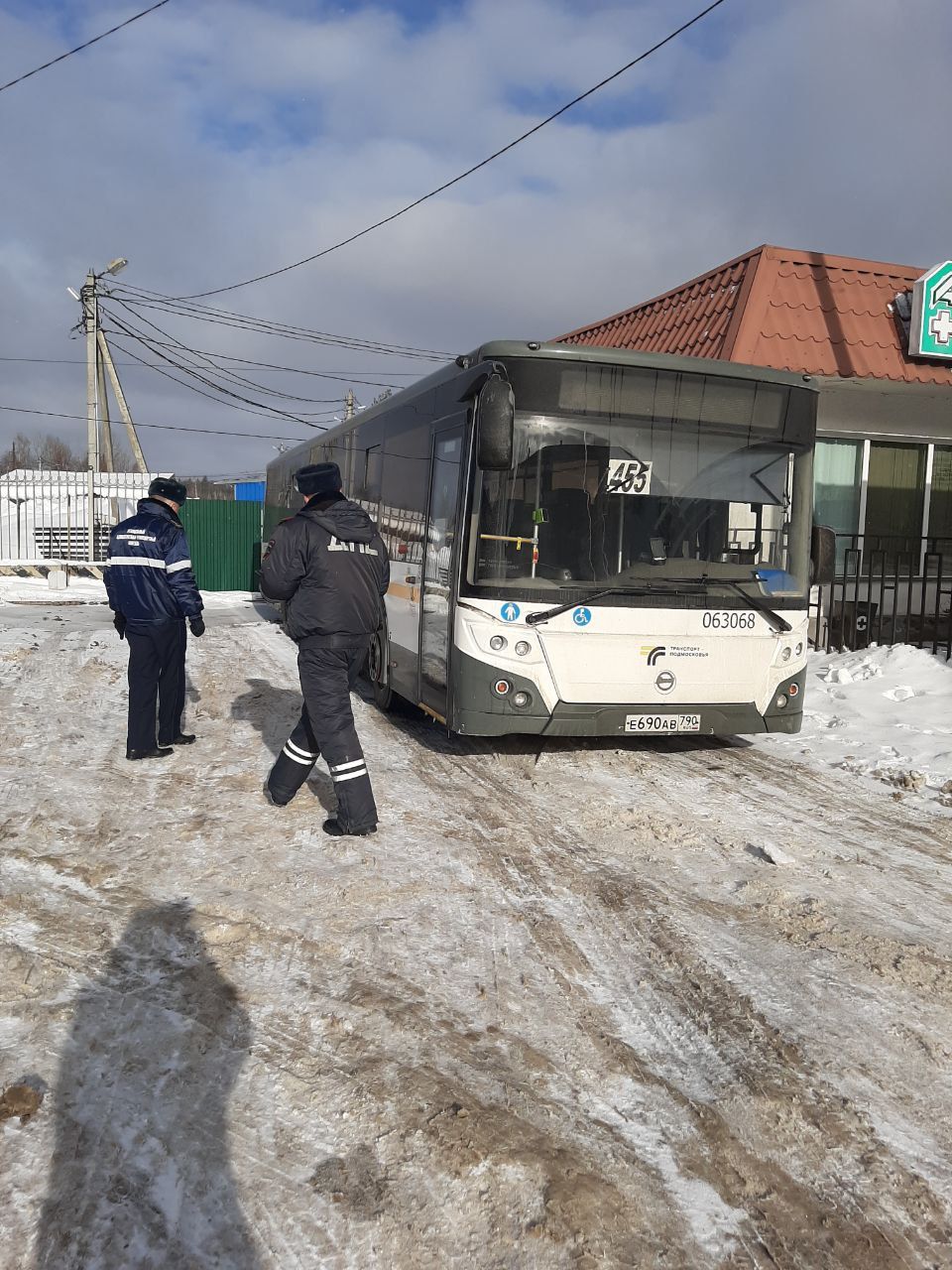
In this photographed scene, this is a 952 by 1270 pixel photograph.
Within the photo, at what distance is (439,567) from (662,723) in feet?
6.39

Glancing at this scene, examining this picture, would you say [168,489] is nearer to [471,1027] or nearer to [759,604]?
[759,604]

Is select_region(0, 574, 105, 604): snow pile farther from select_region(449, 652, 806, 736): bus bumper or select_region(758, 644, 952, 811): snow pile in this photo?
select_region(449, 652, 806, 736): bus bumper

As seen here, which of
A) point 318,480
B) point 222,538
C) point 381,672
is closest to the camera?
point 318,480

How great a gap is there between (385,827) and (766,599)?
10.4ft

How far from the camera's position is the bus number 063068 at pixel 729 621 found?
21.7 ft

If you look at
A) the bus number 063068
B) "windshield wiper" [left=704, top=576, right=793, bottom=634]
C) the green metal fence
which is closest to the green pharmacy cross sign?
"windshield wiper" [left=704, top=576, right=793, bottom=634]

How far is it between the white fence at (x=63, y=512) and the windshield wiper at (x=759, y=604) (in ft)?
79.0

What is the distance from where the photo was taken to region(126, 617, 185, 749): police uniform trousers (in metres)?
6.58

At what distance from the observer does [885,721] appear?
8.57m

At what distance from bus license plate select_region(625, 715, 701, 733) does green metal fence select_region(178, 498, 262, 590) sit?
21.8 meters

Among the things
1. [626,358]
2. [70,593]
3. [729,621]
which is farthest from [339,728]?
[70,593]

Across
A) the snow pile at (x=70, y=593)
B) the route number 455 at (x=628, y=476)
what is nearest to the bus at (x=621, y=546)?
the route number 455 at (x=628, y=476)

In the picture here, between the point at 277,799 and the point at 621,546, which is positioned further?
the point at 621,546

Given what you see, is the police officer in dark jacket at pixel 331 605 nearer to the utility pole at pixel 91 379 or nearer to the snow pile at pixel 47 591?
the snow pile at pixel 47 591
